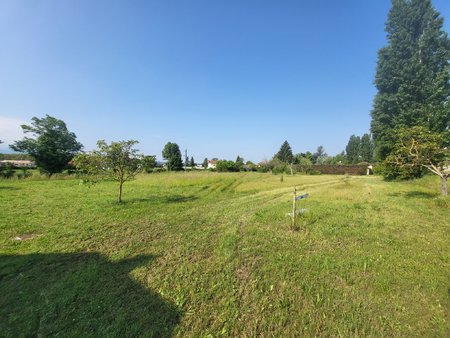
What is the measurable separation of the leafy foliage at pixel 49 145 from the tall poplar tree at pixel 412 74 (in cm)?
4655

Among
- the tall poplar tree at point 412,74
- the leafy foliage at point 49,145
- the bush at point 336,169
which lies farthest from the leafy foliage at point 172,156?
the tall poplar tree at point 412,74

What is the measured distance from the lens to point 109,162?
905cm

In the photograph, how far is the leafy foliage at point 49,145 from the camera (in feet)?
83.5

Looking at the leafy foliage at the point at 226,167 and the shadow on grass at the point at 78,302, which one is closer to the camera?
→ the shadow on grass at the point at 78,302

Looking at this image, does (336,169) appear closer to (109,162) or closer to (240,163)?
(240,163)

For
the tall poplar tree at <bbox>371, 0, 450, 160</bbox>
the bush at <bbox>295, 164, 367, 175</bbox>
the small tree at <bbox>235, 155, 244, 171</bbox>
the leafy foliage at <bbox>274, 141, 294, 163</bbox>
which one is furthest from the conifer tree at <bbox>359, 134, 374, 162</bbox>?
the tall poplar tree at <bbox>371, 0, 450, 160</bbox>

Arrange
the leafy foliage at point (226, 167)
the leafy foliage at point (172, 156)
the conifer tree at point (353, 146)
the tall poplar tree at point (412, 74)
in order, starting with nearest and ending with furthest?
the tall poplar tree at point (412, 74) → the leafy foliage at point (226, 167) → the leafy foliage at point (172, 156) → the conifer tree at point (353, 146)

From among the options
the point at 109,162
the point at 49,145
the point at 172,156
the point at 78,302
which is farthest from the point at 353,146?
the point at 49,145

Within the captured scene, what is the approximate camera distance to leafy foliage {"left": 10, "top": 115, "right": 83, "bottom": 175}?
25.4 m

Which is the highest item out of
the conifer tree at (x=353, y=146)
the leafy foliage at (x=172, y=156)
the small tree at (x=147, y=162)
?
the conifer tree at (x=353, y=146)

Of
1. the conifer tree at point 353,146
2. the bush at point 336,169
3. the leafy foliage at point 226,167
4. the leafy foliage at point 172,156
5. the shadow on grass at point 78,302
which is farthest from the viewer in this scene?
the conifer tree at point 353,146

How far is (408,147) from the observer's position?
9469 millimetres

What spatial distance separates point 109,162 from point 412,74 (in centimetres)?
3188

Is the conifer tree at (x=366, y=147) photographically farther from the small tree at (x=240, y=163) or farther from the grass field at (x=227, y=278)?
the grass field at (x=227, y=278)
